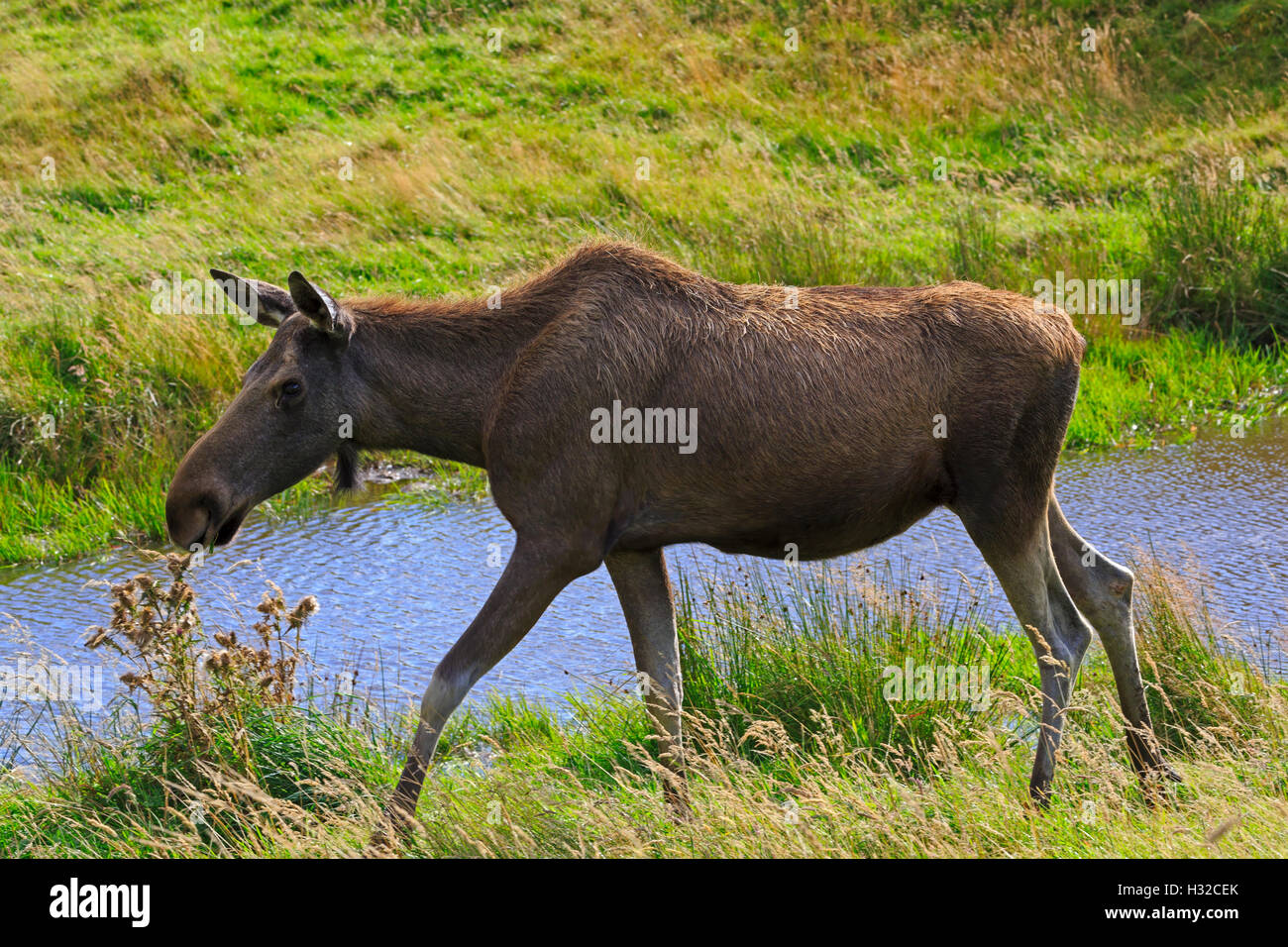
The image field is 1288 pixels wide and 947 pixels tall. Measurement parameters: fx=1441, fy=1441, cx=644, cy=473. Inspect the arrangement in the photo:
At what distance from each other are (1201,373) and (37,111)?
44.4 feet

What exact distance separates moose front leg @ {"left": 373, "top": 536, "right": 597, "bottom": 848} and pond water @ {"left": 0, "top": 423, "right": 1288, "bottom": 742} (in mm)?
1719

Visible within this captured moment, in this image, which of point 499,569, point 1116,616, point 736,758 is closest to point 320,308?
point 736,758

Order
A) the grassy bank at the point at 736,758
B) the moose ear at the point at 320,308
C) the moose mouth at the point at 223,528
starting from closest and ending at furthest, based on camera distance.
A: the grassy bank at the point at 736,758, the moose ear at the point at 320,308, the moose mouth at the point at 223,528

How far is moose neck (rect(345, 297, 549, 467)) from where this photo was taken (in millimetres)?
4859

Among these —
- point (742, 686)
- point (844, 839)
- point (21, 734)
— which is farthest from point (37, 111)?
point (844, 839)

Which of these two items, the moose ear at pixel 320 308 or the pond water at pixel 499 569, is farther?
the pond water at pixel 499 569

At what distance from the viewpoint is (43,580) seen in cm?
830

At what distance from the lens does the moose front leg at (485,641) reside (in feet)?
14.6

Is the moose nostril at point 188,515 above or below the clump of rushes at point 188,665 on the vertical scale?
above

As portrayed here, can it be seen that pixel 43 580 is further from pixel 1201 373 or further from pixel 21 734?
pixel 1201 373

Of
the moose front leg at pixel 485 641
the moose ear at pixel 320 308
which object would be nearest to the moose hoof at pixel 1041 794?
the moose front leg at pixel 485 641

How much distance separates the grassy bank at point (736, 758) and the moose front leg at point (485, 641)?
0.40 ft

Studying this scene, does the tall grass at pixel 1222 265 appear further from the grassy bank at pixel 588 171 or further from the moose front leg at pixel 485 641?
the moose front leg at pixel 485 641

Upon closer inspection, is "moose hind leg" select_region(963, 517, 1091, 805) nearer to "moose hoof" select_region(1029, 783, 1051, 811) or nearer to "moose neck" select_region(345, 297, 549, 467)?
"moose hoof" select_region(1029, 783, 1051, 811)
